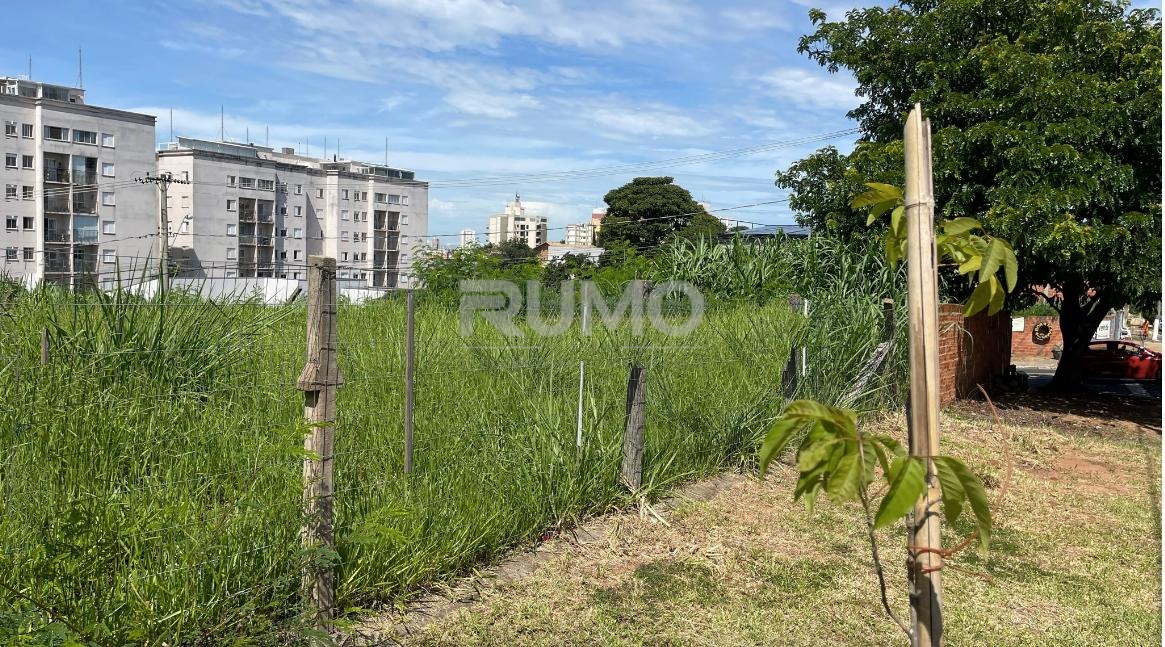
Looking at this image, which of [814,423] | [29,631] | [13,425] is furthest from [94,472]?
[814,423]

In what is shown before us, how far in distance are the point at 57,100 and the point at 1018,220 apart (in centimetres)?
5713

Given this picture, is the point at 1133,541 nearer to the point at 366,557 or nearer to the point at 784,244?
the point at 366,557

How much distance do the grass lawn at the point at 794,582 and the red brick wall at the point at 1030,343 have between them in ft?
83.5

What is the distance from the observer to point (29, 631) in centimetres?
270

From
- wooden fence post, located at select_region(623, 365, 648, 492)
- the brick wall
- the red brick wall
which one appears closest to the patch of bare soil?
the brick wall

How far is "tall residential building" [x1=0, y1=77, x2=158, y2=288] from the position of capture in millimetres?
52781

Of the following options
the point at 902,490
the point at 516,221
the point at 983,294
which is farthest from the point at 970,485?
the point at 516,221

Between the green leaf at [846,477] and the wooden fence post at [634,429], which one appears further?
the wooden fence post at [634,429]

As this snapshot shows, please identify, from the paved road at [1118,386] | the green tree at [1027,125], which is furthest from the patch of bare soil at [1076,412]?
the paved road at [1118,386]

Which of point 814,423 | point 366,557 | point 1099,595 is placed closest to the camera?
point 814,423

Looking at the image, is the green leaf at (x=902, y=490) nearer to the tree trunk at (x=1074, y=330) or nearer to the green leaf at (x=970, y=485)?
the green leaf at (x=970, y=485)

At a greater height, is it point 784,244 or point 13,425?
point 784,244

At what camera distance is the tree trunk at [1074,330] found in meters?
15.8

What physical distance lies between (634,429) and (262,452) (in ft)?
9.40
